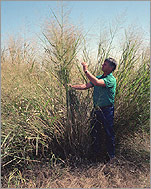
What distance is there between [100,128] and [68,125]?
41 centimetres

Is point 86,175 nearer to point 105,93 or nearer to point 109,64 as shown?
point 105,93

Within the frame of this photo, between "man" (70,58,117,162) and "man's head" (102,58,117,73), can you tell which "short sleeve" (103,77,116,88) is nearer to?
"man" (70,58,117,162)

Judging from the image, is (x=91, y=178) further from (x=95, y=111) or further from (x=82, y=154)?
(x=95, y=111)

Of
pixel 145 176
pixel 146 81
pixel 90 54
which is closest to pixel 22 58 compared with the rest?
pixel 90 54

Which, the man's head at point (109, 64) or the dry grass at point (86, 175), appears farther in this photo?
the man's head at point (109, 64)

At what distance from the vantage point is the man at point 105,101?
2.42 m

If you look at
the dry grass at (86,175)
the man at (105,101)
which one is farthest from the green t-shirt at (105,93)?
the dry grass at (86,175)

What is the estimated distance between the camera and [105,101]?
2461 millimetres

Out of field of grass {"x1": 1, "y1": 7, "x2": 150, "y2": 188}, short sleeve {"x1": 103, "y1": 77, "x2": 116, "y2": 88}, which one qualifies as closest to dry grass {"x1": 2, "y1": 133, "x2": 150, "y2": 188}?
field of grass {"x1": 1, "y1": 7, "x2": 150, "y2": 188}

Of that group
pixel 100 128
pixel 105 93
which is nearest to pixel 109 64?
pixel 105 93

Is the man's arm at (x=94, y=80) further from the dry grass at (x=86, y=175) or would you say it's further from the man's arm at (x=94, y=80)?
the dry grass at (x=86, y=175)

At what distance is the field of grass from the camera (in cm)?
239

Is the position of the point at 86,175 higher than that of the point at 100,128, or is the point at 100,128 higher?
the point at 100,128

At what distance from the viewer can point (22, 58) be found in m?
3.97
